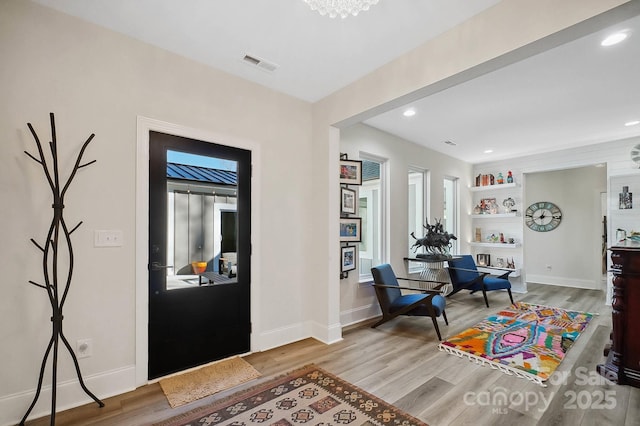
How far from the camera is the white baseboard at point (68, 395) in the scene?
1852 mm

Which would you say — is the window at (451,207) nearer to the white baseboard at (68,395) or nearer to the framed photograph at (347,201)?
the framed photograph at (347,201)

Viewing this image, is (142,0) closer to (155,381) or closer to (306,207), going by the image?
(306,207)

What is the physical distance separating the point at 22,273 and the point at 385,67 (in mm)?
3237

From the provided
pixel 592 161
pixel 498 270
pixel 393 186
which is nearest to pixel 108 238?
pixel 393 186

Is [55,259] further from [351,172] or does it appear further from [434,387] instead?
[351,172]

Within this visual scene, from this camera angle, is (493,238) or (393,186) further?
(493,238)

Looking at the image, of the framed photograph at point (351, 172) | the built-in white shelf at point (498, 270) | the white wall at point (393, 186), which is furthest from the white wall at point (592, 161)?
the framed photograph at point (351, 172)

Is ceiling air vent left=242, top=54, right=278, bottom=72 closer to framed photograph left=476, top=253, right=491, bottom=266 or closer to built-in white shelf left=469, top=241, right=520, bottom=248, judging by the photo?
built-in white shelf left=469, top=241, right=520, bottom=248

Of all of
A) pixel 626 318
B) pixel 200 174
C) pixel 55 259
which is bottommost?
pixel 626 318

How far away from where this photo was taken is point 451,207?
20.4 ft

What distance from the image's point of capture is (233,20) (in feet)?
7.06

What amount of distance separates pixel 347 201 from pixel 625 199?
4.78 m

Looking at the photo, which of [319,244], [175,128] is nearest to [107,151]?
[175,128]

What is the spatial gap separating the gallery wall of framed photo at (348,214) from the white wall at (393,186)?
19 centimetres
